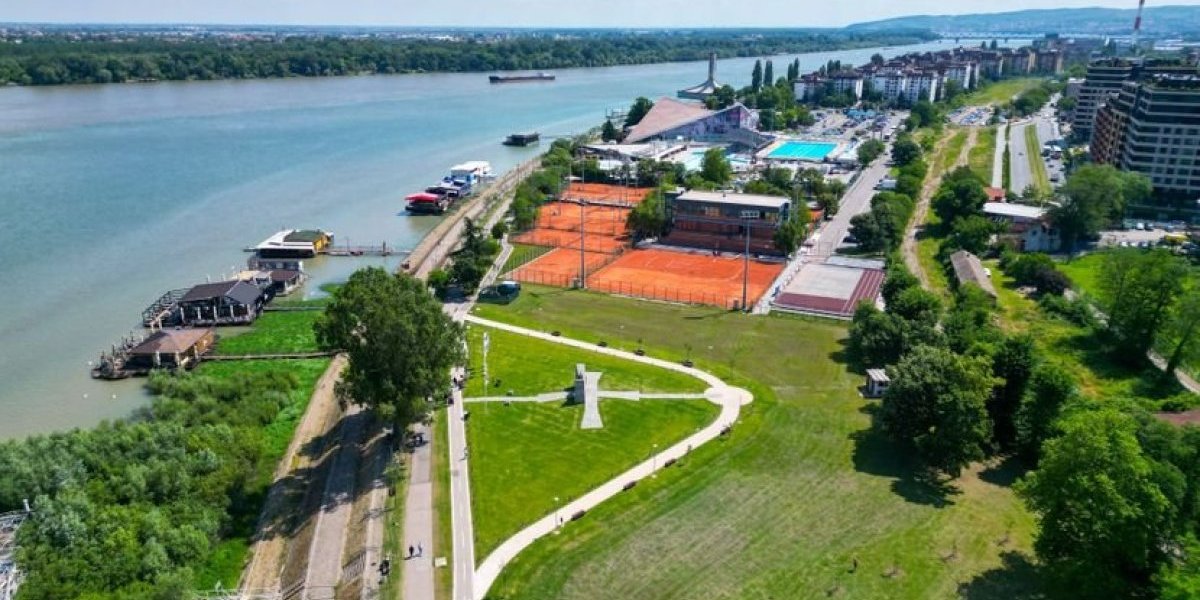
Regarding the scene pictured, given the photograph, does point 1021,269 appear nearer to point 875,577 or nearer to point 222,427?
point 875,577

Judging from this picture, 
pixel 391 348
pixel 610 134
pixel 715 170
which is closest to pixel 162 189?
pixel 715 170

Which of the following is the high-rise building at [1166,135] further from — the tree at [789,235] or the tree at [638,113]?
the tree at [638,113]

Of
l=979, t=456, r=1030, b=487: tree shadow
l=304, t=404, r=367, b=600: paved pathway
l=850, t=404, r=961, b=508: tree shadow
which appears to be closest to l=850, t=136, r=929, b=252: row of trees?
l=850, t=404, r=961, b=508: tree shadow

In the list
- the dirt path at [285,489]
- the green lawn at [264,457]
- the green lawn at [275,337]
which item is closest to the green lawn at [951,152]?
the green lawn at [275,337]

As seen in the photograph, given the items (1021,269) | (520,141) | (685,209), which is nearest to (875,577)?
(1021,269)

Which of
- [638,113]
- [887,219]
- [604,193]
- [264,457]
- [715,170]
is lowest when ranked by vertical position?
[264,457]

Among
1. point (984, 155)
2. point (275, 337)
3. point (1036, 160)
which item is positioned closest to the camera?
point (275, 337)

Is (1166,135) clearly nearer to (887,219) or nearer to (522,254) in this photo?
(887,219)
